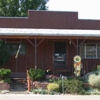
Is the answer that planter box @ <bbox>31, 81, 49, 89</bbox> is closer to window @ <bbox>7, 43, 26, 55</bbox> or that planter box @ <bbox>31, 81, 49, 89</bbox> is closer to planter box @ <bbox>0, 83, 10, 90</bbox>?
planter box @ <bbox>0, 83, 10, 90</bbox>

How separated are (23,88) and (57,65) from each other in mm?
4509

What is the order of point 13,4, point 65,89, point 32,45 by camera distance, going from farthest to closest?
1. point 13,4
2. point 32,45
3. point 65,89

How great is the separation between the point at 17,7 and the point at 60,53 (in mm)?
16968

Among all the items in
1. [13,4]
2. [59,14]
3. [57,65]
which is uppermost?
[13,4]

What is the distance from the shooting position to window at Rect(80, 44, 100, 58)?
22891 mm

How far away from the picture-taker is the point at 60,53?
22.7m

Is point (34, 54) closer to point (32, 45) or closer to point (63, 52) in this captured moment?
point (32, 45)

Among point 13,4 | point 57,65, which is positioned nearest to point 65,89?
point 57,65

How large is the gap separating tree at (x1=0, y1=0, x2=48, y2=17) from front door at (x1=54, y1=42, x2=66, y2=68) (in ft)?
49.7

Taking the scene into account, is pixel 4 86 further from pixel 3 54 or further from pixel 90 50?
pixel 90 50

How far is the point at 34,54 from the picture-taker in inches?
883

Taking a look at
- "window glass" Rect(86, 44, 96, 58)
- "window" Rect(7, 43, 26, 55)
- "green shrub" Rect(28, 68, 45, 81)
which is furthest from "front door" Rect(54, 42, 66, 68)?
"green shrub" Rect(28, 68, 45, 81)

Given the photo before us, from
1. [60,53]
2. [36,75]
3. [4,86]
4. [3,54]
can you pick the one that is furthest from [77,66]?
[3,54]

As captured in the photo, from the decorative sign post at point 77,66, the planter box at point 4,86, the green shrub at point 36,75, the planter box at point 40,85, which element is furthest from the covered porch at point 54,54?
the planter box at point 4,86
